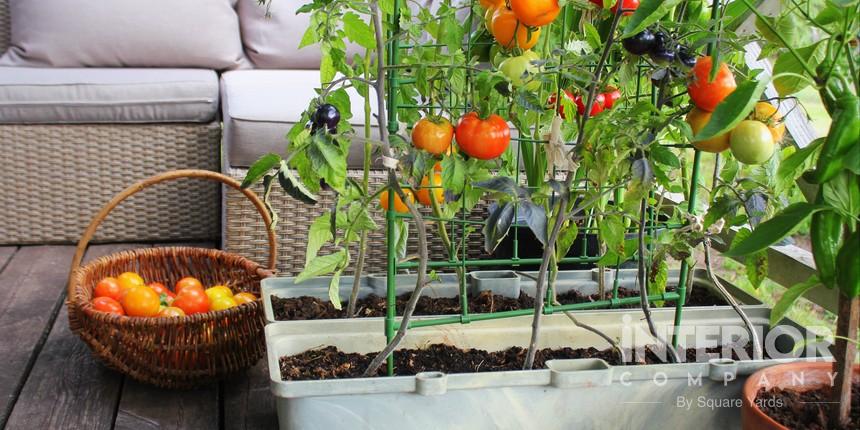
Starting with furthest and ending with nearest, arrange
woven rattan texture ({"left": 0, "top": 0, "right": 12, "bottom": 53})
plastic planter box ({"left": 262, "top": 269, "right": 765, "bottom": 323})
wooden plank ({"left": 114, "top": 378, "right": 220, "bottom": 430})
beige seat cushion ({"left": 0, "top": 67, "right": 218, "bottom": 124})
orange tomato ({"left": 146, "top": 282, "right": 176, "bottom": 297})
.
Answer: woven rattan texture ({"left": 0, "top": 0, "right": 12, "bottom": 53}), beige seat cushion ({"left": 0, "top": 67, "right": 218, "bottom": 124}), orange tomato ({"left": 146, "top": 282, "right": 176, "bottom": 297}), plastic planter box ({"left": 262, "top": 269, "right": 765, "bottom": 323}), wooden plank ({"left": 114, "top": 378, "right": 220, "bottom": 430})

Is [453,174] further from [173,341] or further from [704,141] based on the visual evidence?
[173,341]

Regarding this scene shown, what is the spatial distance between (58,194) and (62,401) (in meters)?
1.03

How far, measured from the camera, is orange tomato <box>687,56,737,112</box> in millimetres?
1080

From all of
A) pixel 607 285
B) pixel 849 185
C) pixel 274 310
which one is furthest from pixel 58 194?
Answer: pixel 849 185

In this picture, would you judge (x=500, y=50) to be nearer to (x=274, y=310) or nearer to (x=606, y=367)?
(x=606, y=367)

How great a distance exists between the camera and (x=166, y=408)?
158cm

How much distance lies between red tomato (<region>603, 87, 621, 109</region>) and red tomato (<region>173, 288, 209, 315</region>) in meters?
0.88

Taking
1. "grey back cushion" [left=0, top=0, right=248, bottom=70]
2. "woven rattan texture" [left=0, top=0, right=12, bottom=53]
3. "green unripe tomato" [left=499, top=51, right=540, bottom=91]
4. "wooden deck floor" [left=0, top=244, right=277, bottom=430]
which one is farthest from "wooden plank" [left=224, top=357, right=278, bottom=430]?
"woven rattan texture" [left=0, top=0, right=12, bottom=53]

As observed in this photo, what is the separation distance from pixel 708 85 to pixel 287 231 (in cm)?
135

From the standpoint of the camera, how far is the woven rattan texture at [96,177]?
243cm

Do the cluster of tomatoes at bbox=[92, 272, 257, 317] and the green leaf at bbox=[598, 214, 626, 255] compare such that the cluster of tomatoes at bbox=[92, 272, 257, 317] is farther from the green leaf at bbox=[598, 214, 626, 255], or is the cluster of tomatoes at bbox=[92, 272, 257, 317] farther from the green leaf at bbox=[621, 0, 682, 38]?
the green leaf at bbox=[621, 0, 682, 38]

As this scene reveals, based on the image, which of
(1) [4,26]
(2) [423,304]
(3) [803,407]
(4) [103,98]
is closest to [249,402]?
(2) [423,304]

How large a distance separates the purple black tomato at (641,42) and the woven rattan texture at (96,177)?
1655mm

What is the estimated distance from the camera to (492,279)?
165cm
